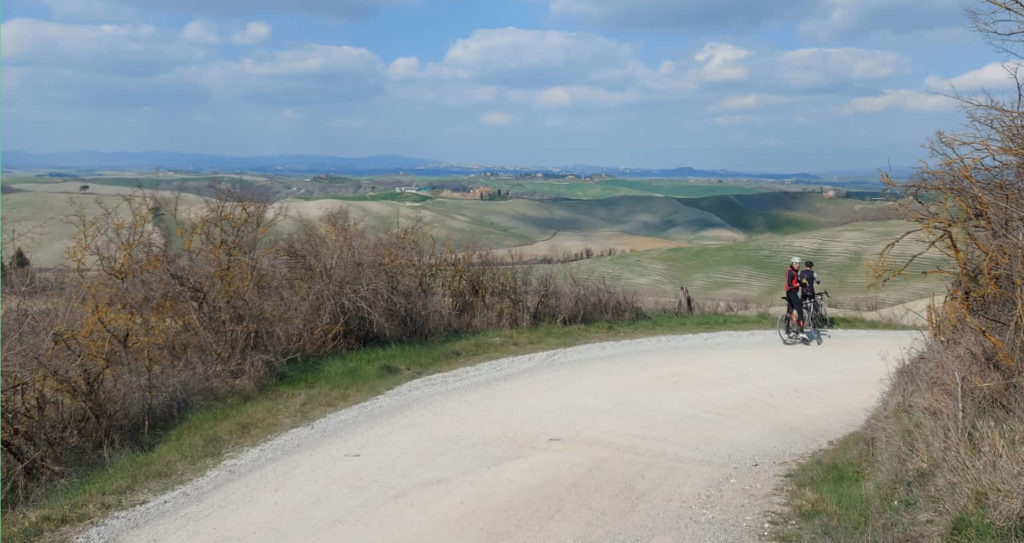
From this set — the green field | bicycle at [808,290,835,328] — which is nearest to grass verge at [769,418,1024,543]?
the green field

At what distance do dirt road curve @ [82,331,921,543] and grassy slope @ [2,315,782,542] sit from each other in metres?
0.42

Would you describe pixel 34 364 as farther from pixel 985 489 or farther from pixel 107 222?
pixel 985 489

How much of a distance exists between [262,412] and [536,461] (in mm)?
4526

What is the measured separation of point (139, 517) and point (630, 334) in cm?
1312

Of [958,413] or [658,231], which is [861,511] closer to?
[958,413]

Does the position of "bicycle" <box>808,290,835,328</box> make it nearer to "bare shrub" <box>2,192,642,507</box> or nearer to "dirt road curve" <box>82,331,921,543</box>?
"dirt road curve" <box>82,331,921,543</box>

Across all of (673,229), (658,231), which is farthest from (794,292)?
(673,229)

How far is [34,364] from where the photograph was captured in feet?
31.9

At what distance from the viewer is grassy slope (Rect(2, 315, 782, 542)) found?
8.02 m

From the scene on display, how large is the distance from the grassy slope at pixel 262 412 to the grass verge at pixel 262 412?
0.04 ft

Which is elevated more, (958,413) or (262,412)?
(958,413)

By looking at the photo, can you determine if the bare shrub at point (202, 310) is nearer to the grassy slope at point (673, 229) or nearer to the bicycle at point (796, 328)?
the grassy slope at point (673, 229)

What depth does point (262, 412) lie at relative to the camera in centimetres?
1156

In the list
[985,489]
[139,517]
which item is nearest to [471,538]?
[139,517]
